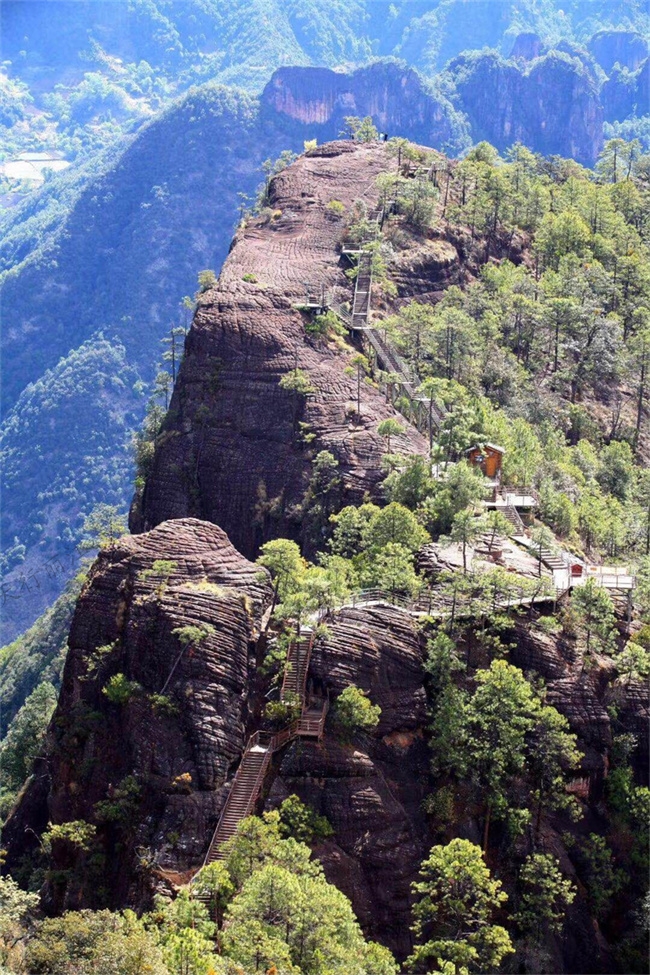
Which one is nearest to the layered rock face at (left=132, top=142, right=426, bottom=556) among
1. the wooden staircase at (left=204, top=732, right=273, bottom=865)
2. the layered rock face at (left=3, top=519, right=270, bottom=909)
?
the layered rock face at (left=3, top=519, right=270, bottom=909)

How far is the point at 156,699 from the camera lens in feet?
214

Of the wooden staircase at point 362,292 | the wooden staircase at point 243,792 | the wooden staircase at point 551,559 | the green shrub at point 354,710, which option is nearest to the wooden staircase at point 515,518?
the wooden staircase at point 551,559

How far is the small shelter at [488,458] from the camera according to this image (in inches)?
3366

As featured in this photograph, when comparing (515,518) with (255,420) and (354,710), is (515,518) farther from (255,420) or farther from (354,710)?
(354,710)

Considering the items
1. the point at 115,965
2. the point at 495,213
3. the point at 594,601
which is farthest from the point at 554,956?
the point at 495,213

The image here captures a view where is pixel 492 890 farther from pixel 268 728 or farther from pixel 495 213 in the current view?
pixel 495 213

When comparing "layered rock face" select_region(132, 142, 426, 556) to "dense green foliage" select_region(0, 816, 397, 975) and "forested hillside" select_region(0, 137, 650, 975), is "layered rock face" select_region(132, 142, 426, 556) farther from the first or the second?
"dense green foliage" select_region(0, 816, 397, 975)

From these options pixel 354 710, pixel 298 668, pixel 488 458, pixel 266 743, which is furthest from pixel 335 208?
pixel 266 743

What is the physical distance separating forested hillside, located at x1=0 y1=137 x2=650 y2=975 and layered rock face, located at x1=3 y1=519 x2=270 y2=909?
0.12 m

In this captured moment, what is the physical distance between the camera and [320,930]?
179 ft

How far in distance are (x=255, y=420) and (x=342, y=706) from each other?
30243 mm

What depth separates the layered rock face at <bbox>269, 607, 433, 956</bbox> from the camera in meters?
62.2

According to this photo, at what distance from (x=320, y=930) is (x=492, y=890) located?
27.1ft

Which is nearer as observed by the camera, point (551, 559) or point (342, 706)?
point (342, 706)
